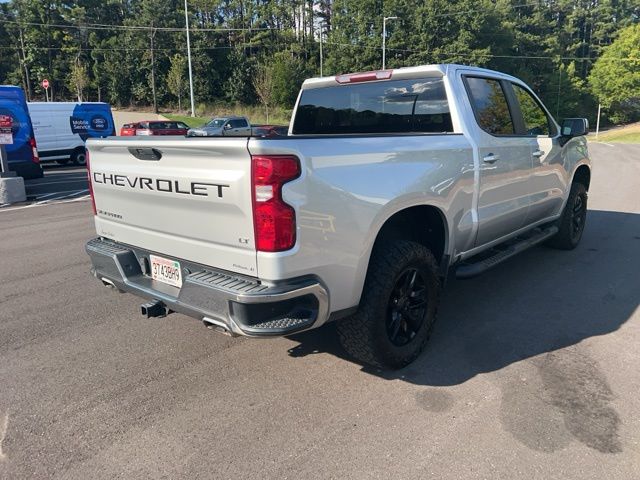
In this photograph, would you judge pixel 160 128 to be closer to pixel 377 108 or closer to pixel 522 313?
pixel 377 108

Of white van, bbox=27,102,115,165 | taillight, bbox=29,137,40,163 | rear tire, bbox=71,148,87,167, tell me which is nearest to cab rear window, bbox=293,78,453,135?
taillight, bbox=29,137,40,163

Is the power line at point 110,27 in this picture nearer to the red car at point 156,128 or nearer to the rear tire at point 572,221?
the red car at point 156,128

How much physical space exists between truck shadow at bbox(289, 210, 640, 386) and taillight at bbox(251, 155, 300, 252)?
4.49 ft

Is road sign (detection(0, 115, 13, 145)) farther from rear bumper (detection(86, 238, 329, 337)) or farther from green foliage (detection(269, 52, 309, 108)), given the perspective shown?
green foliage (detection(269, 52, 309, 108))

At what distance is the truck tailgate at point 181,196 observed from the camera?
8.81 feet

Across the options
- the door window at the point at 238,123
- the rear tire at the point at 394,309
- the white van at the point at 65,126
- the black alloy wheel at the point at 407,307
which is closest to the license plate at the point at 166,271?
the rear tire at the point at 394,309

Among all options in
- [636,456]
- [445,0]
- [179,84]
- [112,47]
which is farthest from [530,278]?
[112,47]

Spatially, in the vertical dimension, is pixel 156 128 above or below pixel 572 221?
above

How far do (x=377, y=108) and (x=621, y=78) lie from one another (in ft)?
231

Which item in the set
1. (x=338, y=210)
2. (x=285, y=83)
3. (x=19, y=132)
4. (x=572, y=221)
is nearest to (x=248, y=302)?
(x=338, y=210)

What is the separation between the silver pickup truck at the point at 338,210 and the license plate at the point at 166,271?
1 centimetres

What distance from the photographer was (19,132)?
1316 cm

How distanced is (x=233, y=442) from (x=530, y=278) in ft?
12.6

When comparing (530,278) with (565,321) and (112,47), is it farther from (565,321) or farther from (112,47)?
(112,47)
